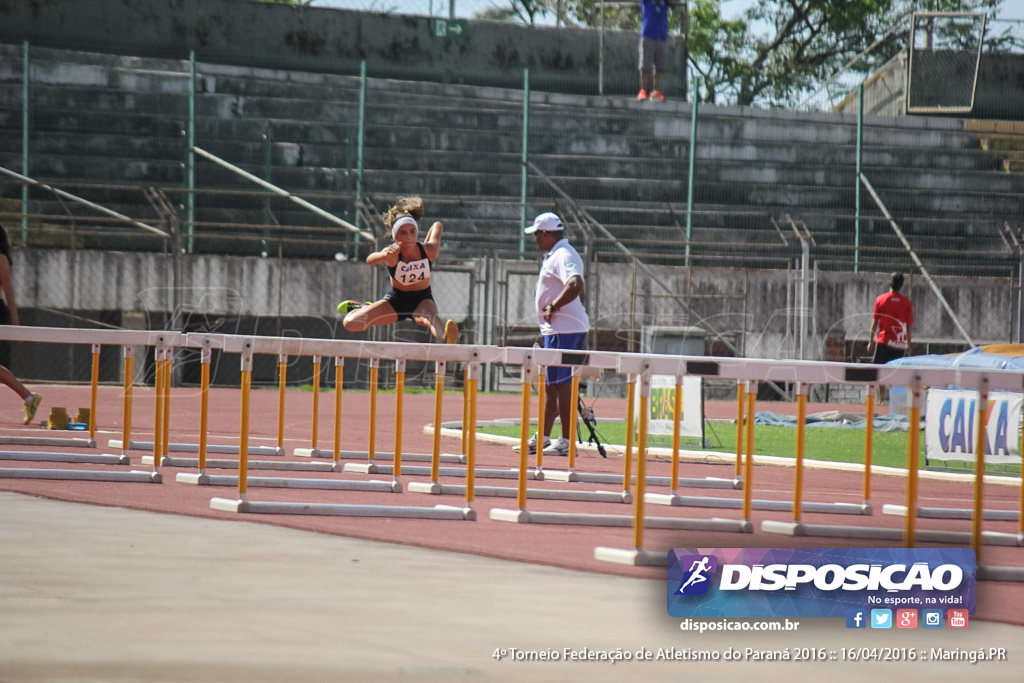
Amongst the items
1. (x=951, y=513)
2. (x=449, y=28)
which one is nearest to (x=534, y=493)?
(x=951, y=513)

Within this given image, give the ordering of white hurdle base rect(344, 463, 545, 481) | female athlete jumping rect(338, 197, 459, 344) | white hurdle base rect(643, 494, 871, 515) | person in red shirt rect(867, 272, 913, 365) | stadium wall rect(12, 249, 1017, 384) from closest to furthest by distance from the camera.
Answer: white hurdle base rect(643, 494, 871, 515) < white hurdle base rect(344, 463, 545, 481) < female athlete jumping rect(338, 197, 459, 344) < person in red shirt rect(867, 272, 913, 365) < stadium wall rect(12, 249, 1017, 384)

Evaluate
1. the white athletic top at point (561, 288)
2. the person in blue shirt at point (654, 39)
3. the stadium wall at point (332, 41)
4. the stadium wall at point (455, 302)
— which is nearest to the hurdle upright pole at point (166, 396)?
the white athletic top at point (561, 288)

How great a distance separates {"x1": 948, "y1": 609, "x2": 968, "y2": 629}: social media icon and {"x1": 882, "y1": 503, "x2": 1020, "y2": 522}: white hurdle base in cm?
348

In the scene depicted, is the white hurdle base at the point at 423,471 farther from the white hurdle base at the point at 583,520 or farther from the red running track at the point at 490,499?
the white hurdle base at the point at 583,520

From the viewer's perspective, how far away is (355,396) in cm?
2033

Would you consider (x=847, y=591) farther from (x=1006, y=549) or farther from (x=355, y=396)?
(x=355, y=396)

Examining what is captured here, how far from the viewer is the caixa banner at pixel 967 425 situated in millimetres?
10188

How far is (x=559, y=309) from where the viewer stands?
34.4 feet

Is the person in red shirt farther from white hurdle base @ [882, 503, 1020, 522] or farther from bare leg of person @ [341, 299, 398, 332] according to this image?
white hurdle base @ [882, 503, 1020, 522]

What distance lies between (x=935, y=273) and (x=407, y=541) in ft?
67.7

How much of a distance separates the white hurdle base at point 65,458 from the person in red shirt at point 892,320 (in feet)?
38.2

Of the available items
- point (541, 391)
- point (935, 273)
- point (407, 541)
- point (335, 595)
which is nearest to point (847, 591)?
point (335, 595)

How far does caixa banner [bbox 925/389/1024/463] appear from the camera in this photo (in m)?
10.2

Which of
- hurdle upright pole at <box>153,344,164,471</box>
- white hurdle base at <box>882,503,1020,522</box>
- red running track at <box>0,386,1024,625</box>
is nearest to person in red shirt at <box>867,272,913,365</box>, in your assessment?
red running track at <box>0,386,1024,625</box>
